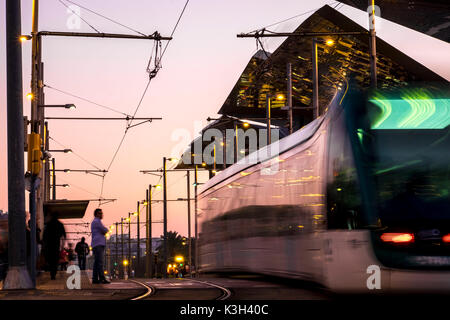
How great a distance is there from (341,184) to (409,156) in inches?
36.4

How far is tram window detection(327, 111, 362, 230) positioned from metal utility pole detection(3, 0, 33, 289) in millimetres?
6793

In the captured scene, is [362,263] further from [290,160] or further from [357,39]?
[357,39]

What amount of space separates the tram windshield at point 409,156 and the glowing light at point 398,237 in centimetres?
15

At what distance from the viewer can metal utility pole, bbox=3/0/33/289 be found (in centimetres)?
1597

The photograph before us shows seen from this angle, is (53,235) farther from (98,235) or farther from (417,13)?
(417,13)

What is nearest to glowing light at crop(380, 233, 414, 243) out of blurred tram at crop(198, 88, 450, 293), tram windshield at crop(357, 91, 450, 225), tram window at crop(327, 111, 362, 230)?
blurred tram at crop(198, 88, 450, 293)

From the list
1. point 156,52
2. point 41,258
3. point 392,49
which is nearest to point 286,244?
point 156,52

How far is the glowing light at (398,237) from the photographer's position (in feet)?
33.6

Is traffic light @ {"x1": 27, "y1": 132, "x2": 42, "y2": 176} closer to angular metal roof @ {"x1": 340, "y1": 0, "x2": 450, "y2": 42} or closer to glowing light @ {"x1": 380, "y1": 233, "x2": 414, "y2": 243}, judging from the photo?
glowing light @ {"x1": 380, "y1": 233, "x2": 414, "y2": 243}

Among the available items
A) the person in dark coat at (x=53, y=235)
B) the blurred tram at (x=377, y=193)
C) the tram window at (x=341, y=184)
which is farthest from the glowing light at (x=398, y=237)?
the person in dark coat at (x=53, y=235)

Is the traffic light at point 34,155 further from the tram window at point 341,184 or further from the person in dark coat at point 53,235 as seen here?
the tram window at point 341,184

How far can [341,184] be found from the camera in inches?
437

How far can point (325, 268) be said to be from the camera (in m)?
11.7
